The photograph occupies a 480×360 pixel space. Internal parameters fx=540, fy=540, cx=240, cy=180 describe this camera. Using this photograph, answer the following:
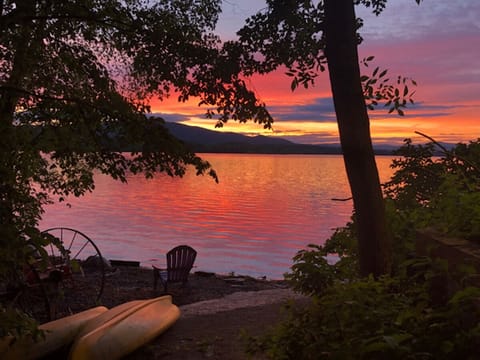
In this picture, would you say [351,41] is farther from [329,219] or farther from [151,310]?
[329,219]

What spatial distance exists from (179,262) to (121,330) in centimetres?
655

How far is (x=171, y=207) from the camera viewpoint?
65.8m

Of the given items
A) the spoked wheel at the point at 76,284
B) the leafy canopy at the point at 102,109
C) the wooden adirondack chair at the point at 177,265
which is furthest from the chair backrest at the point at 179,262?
the leafy canopy at the point at 102,109

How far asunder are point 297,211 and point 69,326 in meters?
54.0

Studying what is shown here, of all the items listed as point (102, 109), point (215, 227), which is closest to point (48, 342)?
point (102, 109)

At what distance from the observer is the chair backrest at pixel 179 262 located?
15.0m

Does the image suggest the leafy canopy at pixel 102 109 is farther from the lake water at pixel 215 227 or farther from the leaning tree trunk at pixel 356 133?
the lake water at pixel 215 227

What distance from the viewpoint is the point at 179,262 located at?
15188mm

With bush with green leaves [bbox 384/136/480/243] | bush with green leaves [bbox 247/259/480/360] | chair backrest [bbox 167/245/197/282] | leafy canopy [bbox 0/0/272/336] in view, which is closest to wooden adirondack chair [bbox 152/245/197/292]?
chair backrest [bbox 167/245/197/282]

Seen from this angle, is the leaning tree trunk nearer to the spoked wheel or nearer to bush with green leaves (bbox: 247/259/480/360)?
bush with green leaves (bbox: 247/259/480/360)

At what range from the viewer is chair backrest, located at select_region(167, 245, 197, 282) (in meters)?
15.0

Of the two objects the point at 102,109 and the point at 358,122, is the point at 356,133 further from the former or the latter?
the point at 102,109

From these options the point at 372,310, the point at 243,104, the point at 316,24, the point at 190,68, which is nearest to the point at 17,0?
the point at 190,68

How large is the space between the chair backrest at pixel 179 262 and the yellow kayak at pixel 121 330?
4.88 m
